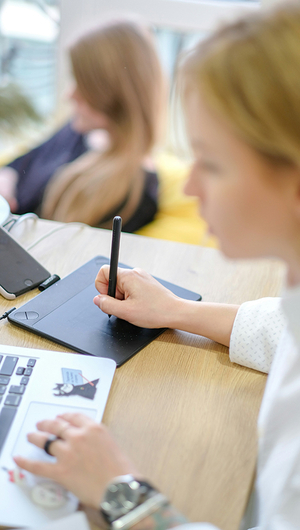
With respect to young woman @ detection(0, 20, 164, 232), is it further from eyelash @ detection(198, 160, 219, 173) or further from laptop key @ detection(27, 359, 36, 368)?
eyelash @ detection(198, 160, 219, 173)

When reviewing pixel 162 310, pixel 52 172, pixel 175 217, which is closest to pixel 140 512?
pixel 162 310

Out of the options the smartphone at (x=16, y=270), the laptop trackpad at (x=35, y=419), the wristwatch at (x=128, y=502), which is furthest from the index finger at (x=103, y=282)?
the wristwatch at (x=128, y=502)

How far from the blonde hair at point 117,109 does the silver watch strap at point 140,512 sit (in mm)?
1283

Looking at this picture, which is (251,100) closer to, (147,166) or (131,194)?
(131,194)

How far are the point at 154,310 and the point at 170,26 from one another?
1770 millimetres

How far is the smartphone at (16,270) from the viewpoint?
79 centimetres

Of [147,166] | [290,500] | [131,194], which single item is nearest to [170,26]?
[147,166]

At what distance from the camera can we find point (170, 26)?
7.00ft

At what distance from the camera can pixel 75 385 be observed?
61 centimetres

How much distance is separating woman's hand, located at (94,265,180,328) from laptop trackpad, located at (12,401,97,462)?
0.17 m

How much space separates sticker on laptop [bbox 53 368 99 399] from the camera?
601mm

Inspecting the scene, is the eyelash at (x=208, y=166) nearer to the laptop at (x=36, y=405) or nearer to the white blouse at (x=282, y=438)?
the white blouse at (x=282, y=438)

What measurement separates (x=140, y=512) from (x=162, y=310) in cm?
31

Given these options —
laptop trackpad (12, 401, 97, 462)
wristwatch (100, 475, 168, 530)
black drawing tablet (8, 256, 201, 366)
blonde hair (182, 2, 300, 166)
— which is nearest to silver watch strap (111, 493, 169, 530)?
wristwatch (100, 475, 168, 530)
